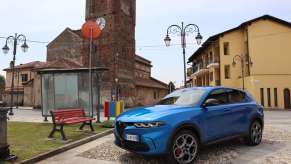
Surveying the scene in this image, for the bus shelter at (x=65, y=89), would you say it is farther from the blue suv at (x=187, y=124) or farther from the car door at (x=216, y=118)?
the car door at (x=216, y=118)

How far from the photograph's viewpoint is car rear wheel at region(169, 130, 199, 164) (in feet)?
18.3

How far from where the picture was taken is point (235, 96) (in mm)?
7648

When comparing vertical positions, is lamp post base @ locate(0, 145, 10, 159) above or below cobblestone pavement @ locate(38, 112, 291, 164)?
above

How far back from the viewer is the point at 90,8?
44.3 m

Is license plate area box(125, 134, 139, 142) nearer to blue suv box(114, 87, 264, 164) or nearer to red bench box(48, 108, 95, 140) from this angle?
blue suv box(114, 87, 264, 164)

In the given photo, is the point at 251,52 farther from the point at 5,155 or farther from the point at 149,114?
the point at 5,155

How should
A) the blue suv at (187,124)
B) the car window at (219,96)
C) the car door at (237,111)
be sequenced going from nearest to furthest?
the blue suv at (187,124), the car window at (219,96), the car door at (237,111)

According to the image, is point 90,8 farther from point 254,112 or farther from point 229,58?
point 254,112

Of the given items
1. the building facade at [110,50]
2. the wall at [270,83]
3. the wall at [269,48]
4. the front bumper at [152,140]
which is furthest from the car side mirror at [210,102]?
the building facade at [110,50]

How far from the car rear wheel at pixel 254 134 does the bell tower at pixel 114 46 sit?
3345 cm

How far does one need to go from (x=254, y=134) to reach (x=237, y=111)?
1.16 metres

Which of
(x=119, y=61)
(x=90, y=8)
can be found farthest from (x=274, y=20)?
(x=90, y=8)

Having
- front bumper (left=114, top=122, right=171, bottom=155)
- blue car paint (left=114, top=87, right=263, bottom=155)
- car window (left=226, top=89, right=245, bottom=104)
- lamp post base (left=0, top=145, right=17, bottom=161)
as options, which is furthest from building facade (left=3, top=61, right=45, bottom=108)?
front bumper (left=114, top=122, right=171, bottom=155)

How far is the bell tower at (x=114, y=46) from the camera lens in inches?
1647
